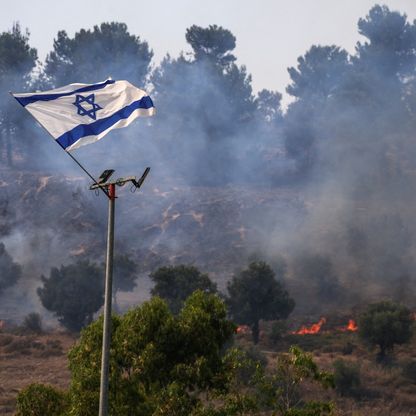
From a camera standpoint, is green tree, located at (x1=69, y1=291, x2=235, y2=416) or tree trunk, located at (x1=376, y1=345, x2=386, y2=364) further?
tree trunk, located at (x1=376, y1=345, x2=386, y2=364)

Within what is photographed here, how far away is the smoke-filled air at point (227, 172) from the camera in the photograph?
7550cm

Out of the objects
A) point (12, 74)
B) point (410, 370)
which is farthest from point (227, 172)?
point (410, 370)

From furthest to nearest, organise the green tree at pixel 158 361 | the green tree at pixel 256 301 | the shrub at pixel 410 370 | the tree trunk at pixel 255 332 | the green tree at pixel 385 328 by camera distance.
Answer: the green tree at pixel 256 301
the tree trunk at pixel 255 332
the green tree at pixel 385 328
the shrub at pixel 410 370
the green tree at pixel 158 361

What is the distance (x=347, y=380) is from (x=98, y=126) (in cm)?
2799

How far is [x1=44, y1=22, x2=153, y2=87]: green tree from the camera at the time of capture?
354ft

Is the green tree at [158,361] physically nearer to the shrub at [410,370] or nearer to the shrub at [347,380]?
the shrub at [347,380]

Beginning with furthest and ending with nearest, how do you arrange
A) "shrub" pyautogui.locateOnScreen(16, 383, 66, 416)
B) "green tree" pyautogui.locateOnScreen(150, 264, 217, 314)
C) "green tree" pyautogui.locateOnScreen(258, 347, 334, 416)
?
"green tree" pyautogui.locateOnScreen(150, 264, 217, 314) < "shrub" pyautogui.locateOnScreen(16, 383, 66, 416) < "green tree" pyautogui.locateOnScreen(258, 347, 334, 416)

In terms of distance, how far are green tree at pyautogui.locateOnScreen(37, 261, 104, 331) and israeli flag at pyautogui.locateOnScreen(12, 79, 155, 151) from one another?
41.0 m

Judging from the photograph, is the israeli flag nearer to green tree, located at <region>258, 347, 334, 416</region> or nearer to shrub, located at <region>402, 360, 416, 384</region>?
green tree, located at <region>258, 347, 334, 416</region>

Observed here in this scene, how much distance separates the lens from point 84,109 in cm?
1455

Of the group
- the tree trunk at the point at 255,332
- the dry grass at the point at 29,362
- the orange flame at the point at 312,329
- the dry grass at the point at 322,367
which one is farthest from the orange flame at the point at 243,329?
the dry grass at the point at 29,362

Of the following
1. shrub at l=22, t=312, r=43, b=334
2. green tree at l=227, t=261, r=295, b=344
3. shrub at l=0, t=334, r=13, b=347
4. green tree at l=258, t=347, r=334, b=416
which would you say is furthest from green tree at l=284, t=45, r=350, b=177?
green tree at l=258, t=347, r=334, b=416

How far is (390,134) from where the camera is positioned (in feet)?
356

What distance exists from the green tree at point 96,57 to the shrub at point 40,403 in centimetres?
9309
